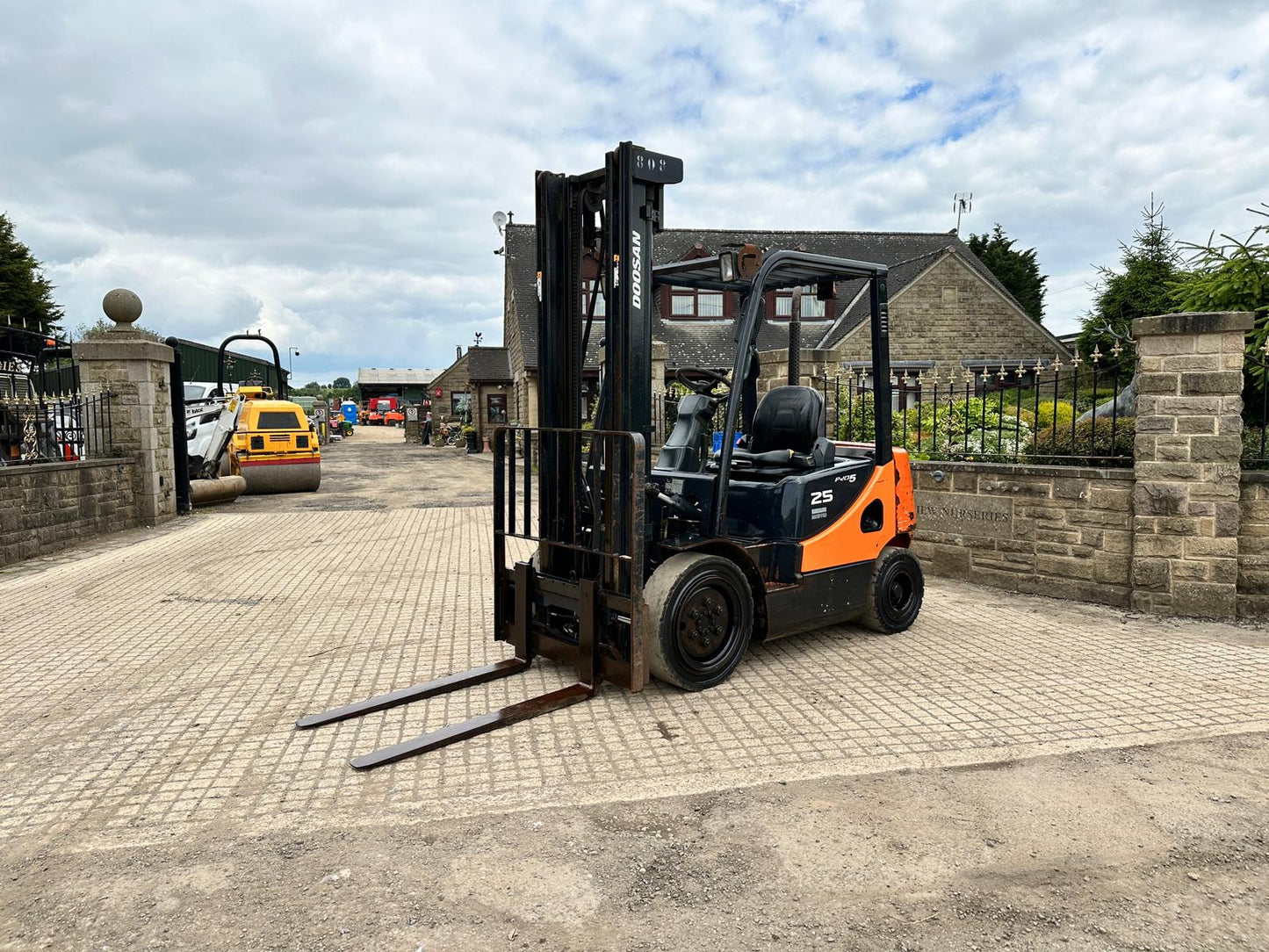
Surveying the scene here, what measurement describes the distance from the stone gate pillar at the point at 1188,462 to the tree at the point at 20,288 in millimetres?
39211

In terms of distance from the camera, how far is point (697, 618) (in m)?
5.12

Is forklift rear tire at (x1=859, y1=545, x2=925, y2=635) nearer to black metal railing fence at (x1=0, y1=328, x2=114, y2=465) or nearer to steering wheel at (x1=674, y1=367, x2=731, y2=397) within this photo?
steering wheel at (x1=674, y1=367, x2=731, y2=397)

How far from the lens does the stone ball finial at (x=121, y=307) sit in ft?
42.5

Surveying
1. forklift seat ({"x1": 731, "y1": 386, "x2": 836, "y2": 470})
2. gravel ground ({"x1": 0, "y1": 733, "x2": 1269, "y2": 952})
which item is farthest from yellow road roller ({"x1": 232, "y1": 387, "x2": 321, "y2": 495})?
gravel ground ({"x1": 0, "y1": 733, "x2": 1269, "y2": 952})

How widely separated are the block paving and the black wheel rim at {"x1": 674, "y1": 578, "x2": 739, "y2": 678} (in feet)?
0.75

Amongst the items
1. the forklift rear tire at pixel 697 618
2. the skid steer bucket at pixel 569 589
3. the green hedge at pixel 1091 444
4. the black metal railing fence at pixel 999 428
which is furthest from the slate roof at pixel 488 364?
the forklift rear tire at pixel 697 618

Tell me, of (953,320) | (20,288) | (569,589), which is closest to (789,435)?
(569,589)

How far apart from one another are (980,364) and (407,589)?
23.8 m

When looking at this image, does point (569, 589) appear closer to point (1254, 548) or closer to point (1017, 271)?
point (1254, 548)

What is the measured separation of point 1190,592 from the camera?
717 centimetres

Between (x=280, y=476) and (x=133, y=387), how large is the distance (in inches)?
229

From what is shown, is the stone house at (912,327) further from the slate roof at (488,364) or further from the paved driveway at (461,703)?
the paved driveway at (461,703)

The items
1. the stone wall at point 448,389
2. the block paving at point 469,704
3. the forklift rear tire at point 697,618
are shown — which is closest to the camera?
the block paving at point 469,704

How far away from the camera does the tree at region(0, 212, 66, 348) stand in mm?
35000
